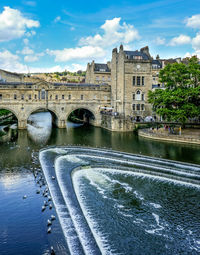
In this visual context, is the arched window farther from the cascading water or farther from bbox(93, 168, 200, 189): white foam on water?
bbox(93, 168, 200, 189): white foam on water

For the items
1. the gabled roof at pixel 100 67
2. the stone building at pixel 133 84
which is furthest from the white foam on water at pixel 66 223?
the gabled roof at pixel 100 67

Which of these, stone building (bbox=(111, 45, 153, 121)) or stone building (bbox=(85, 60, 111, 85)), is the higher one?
stone building (bbox=(85, 60, 111, 85))

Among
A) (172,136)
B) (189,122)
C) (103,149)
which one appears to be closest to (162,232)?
(103,149)

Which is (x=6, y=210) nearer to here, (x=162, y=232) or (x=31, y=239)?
(x=31, y=239)

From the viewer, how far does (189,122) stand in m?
52.8

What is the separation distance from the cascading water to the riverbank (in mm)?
12378

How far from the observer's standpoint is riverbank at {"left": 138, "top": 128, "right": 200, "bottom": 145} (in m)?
40.2

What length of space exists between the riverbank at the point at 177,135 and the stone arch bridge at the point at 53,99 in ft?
54.8

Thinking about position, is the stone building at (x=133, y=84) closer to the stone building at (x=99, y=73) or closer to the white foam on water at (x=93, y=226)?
the stone building at (x=99, y=73)

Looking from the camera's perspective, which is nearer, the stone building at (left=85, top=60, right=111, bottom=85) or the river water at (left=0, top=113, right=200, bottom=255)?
the river water at (left=0, top=113, right=200, bottom=255)

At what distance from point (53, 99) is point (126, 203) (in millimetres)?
41122

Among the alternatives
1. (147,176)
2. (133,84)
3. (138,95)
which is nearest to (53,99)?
(133,84)

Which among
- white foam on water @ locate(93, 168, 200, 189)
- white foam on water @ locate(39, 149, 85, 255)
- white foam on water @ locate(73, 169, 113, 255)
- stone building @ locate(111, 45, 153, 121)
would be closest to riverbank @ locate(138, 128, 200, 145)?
stone building @ locate(111, 45, 153, 121)

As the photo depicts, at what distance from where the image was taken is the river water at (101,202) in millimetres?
14095
